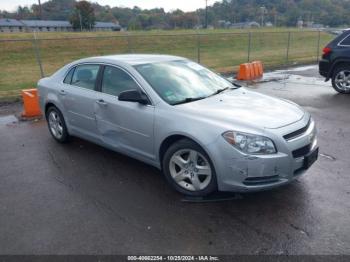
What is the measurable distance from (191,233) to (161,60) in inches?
103

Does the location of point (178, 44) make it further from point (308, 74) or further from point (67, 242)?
point (67, 242)

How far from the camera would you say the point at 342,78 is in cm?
943

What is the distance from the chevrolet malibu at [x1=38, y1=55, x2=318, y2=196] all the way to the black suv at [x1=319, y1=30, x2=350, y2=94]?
568cm

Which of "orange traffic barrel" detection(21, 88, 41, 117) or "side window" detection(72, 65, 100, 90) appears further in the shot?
"orange traffic barrel" detection(21, 88, 41, 117)

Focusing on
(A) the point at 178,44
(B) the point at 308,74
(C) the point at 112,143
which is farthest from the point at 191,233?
(A) the point at 178,44

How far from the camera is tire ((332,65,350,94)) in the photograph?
929 centimetres

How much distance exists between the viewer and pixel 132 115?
14.1ft

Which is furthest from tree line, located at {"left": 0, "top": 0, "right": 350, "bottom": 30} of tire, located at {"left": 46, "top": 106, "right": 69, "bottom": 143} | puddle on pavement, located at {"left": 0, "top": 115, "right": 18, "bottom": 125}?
tire, located at {"left": 46, "top": 106, "right": 69, "bottom": 143}

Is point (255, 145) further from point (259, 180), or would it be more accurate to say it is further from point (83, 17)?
point (83, 17)

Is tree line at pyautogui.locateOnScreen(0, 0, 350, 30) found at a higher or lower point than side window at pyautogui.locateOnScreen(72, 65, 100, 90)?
higher

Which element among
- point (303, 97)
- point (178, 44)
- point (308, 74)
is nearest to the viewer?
point (303, 97)

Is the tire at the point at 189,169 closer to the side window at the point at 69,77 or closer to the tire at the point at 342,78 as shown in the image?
the side window at the point at 69,77

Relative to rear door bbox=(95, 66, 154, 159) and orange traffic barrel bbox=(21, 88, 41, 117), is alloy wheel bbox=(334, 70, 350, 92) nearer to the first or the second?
rear door bbox=(95, 66, 154, 159)

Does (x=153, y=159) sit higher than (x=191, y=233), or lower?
higher
